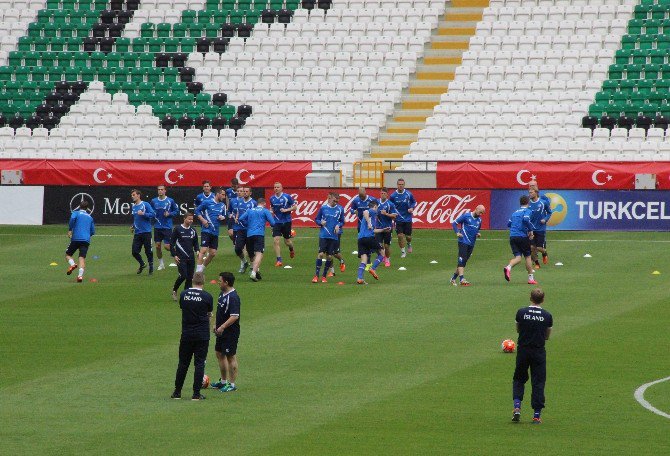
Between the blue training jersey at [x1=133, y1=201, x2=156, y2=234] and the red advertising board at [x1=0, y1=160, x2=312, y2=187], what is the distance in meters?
12.0

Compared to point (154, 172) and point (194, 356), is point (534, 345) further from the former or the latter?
point (154, 172)

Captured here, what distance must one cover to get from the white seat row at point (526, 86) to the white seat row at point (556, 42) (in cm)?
234

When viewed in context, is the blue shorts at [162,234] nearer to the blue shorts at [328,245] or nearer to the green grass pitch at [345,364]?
the green grass pitch at [345,364]

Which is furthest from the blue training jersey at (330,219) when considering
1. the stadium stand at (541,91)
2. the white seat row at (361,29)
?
the white seat row at (361,29)

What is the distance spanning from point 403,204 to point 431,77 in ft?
57.8

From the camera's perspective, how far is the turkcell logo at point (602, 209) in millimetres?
41094

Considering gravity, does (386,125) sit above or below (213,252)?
above

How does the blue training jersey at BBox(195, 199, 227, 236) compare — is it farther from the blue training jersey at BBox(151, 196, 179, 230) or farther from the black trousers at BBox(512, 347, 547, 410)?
the black trousers at BBox(512, 347, 547, 410)

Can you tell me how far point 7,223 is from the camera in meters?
45.9

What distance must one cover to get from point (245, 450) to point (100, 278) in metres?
19.3

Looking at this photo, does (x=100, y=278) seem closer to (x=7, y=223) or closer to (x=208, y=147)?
(x=7, y=223)

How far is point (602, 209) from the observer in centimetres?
4141

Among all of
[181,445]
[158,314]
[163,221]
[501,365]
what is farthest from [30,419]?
[163,221]

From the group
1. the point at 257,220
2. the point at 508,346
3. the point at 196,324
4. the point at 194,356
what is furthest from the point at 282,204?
the point at 196,324
